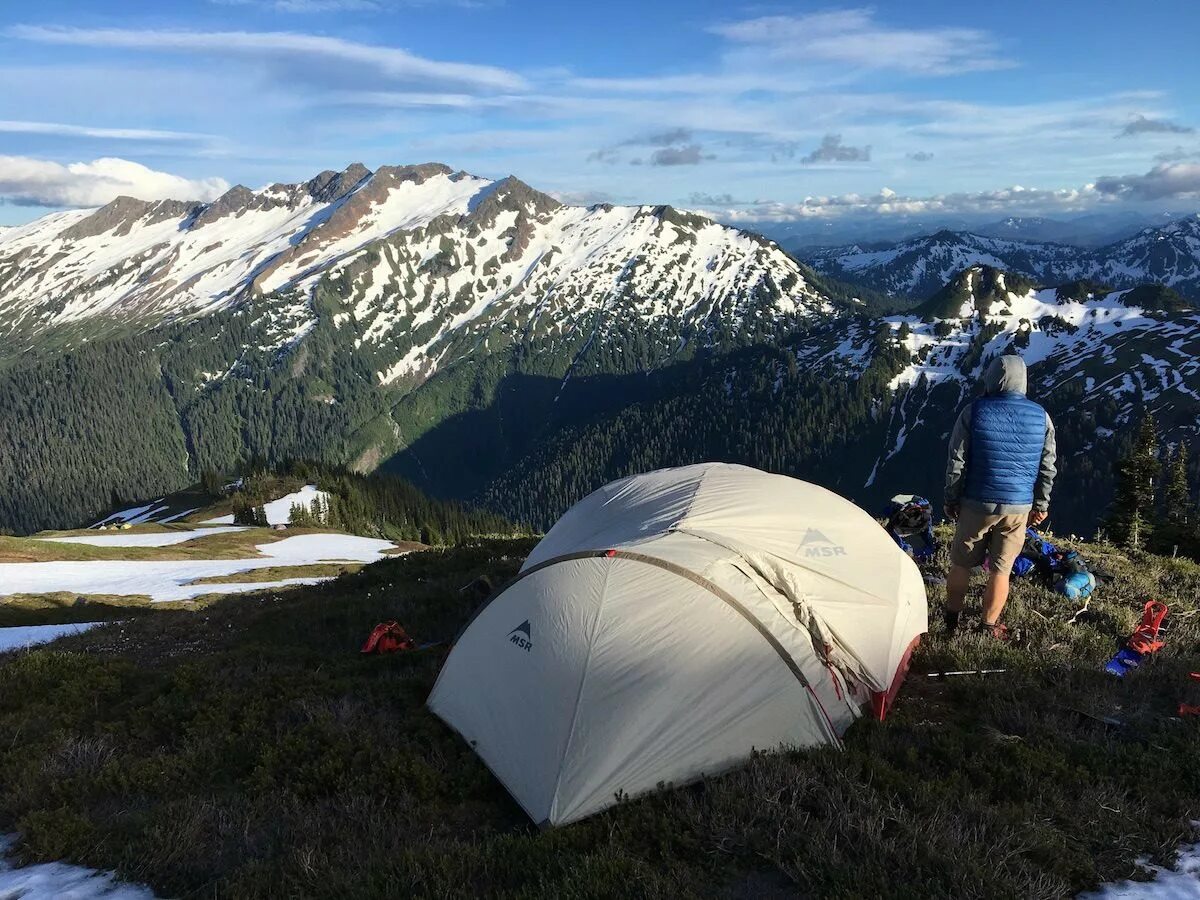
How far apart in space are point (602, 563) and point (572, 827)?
3282 mm

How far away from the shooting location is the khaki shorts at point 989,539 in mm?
10453

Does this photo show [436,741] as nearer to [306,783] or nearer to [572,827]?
[306,783]

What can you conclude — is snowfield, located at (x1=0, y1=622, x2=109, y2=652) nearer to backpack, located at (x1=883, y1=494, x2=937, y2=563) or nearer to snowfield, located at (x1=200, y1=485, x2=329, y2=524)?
backpack, located at (x1=883, y1=494, x2=937, y2=563)

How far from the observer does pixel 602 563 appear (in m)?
9.17

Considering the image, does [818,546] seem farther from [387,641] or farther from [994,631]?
[387,641]

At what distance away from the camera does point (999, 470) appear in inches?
401

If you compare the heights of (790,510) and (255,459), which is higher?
(790,510)

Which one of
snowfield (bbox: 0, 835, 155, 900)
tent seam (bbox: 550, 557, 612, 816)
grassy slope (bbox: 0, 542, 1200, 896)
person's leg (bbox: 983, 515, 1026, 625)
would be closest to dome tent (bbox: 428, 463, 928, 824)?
tent seam (bbox: 550, 557, 612, 816)

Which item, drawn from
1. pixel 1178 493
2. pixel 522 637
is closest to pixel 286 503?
pixel 1178 493

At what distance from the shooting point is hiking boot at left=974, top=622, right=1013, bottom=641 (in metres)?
10.9

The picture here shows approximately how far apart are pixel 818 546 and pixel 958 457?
8.71 feet

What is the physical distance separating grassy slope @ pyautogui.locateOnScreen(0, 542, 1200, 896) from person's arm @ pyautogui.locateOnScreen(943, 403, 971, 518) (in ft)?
7.77

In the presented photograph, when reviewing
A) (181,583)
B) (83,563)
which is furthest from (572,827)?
(83,563)

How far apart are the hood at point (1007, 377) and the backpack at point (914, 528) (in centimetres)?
666
